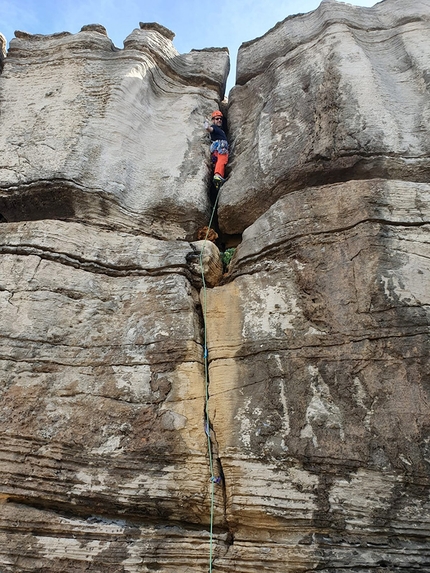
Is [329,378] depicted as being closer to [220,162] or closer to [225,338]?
[225,338]

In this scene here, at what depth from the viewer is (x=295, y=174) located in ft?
19.6

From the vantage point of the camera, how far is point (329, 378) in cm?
413

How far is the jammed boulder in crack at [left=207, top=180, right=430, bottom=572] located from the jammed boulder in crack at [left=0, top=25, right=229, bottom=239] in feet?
6.05

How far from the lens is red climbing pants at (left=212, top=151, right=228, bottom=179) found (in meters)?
7.13

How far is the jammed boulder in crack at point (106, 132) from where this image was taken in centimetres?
617

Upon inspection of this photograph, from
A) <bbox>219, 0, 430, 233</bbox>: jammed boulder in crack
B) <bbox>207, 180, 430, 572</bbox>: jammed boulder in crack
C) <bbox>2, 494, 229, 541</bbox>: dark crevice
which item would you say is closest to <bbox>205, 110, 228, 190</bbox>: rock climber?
<bbox>219, 0, 430, 233</bbox>: jammed boulder in crack

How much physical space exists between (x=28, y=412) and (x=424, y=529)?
342 centimetres

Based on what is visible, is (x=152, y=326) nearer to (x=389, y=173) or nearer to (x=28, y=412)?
(x=28, y=412)

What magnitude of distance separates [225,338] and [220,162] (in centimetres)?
354

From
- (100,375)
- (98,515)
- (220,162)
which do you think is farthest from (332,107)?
(98,515)

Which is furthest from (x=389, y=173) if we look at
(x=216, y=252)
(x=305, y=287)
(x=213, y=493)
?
(x=213, y=493)

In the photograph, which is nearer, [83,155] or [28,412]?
[28,412]

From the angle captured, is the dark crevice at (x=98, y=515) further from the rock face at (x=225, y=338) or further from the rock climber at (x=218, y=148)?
the rock climber at (x=218, y=148)

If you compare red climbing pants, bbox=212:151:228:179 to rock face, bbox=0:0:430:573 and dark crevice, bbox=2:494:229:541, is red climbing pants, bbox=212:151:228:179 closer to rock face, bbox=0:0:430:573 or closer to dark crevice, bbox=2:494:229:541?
rock face, bbox=0:0:430:573
